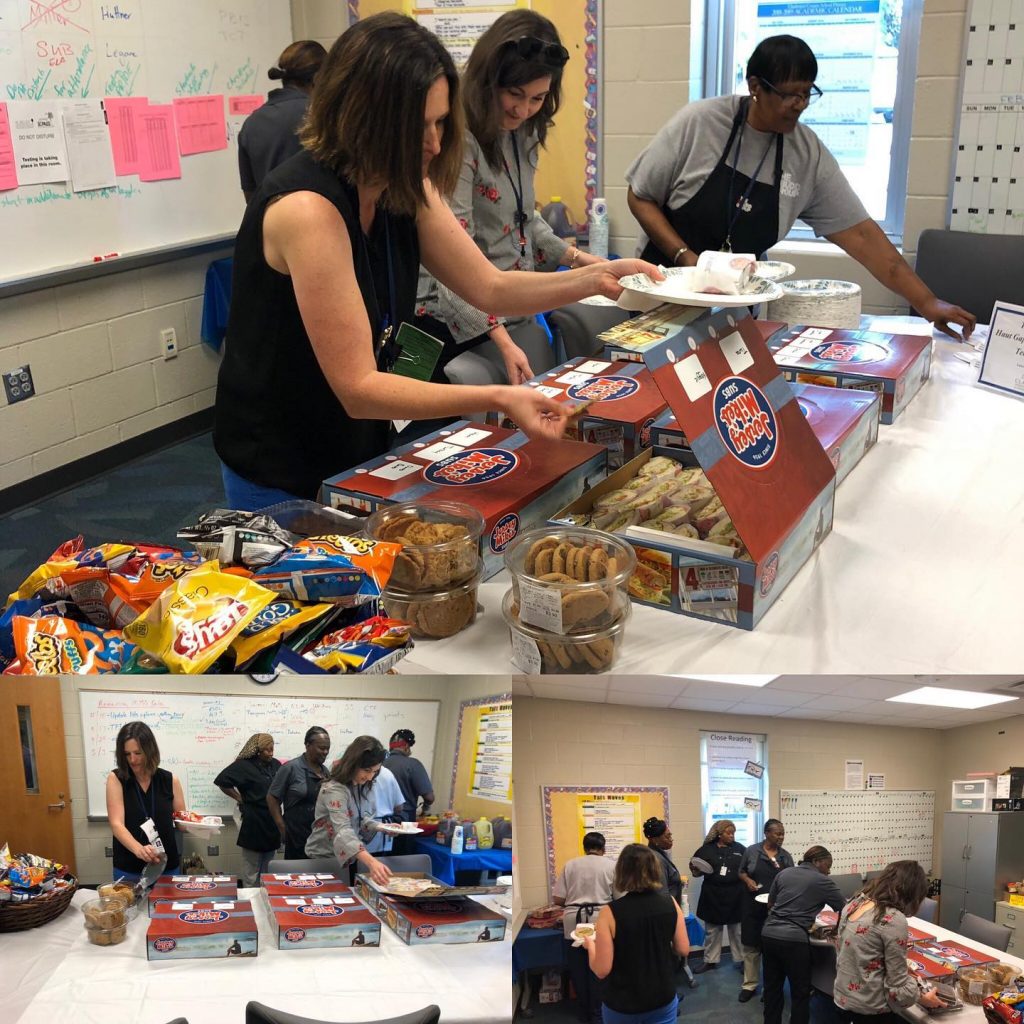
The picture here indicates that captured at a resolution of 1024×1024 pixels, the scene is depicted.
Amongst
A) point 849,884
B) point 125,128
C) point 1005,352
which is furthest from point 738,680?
point 125,128

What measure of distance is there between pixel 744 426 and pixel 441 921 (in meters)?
0.84

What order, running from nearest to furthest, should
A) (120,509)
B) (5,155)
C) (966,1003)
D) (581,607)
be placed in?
(966,1003)
(581,607)
(5,155)
(120,509)

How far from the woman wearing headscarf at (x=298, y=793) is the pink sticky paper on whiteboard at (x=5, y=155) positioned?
11.9 ft

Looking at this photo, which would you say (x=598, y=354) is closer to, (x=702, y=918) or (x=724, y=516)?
(x=724, y=516)

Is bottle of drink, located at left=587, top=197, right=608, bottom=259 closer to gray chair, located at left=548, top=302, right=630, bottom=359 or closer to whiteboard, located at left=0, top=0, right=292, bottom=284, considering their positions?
whiteboard, located at left=0, top=0, right=292, bottom=284

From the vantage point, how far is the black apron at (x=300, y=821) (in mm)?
987

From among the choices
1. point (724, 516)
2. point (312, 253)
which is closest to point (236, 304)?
point (312, 253)

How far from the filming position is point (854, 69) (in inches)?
188

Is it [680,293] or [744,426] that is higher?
[680,293]

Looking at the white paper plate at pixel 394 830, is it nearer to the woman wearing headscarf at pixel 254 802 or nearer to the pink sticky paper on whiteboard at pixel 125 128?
the woman wearing headscarf at pixel 254 802

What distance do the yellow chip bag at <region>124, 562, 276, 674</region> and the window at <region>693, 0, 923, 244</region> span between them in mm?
4470

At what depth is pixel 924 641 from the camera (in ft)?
4.79

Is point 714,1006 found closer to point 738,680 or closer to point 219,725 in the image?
point 738,680

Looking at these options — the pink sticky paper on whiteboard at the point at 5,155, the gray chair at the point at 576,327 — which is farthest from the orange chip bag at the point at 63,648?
the pink sticky paper on whiteboard at the point at 5,155
